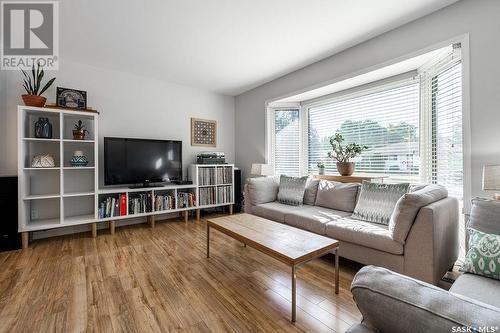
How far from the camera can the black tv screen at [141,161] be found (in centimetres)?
331

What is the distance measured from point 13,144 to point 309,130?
4.25 m

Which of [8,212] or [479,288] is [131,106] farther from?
[479,288]

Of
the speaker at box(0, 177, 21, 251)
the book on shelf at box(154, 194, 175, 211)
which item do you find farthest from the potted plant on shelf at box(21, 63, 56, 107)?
the book on shelf at box(154, 194, 175, 211)

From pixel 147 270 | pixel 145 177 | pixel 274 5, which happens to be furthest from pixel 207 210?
pixel 274 5

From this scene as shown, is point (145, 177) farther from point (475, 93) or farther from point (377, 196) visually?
point (475, 93)

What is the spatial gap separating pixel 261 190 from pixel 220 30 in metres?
2.09

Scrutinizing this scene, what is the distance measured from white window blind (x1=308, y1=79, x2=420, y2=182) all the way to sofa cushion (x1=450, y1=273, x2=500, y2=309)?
1.80 m

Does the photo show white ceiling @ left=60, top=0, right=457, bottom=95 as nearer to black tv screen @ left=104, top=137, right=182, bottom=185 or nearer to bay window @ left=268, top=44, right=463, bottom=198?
bay window @ left=268, top=44, right=463, bottom=198

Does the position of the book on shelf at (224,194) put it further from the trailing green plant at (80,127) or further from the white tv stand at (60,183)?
the trailing green plant at (80,127)

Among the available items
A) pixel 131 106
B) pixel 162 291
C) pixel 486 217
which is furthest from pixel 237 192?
pixel 486 217

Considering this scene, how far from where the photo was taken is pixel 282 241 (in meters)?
1.80

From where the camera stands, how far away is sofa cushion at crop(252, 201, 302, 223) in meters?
2.83

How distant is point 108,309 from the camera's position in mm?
1584

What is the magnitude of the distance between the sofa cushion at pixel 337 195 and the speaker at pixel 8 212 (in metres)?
3.63
